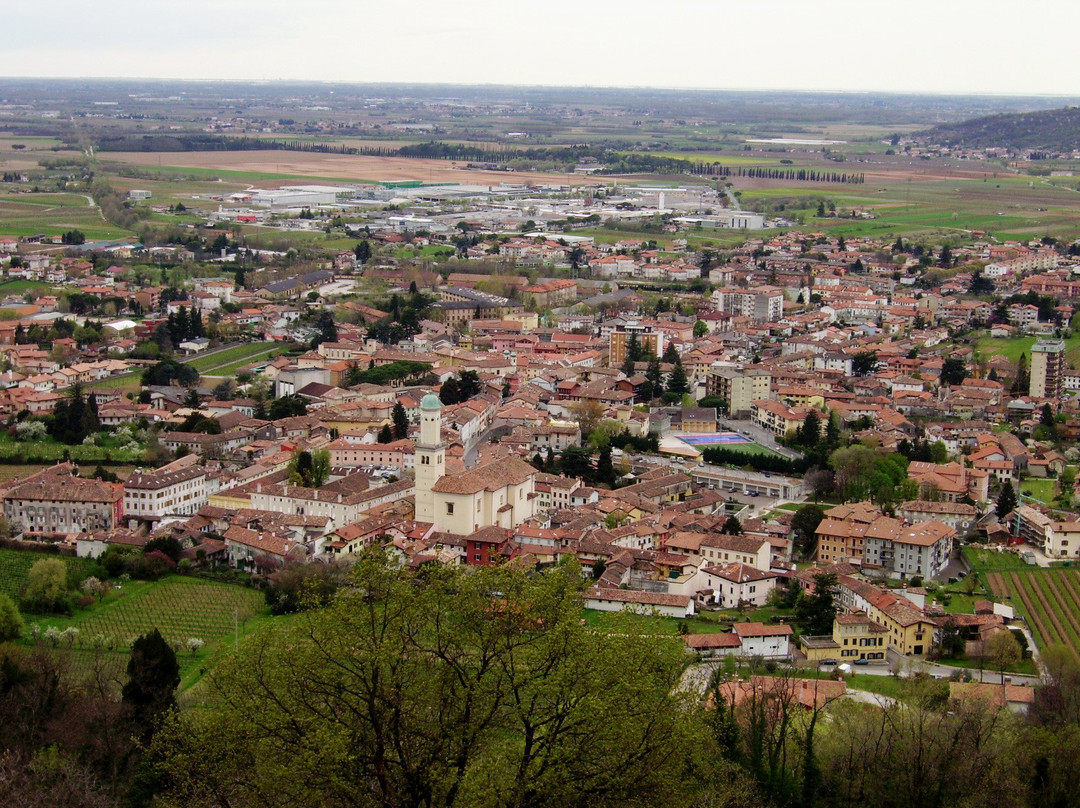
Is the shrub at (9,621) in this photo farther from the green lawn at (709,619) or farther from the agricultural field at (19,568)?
the green lawn at (709,619)

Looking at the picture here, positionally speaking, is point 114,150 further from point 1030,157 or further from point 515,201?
point 1030,157

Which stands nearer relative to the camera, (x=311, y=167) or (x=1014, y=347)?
(x=1014, y=347)

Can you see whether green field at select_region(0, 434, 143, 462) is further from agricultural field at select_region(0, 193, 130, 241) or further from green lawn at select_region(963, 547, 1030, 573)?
agricultural field at select_region(0, 193, 130, 241)

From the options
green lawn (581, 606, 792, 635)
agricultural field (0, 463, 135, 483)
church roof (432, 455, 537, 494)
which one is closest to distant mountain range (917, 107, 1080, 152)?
church roof (432, 455, 537, 494)

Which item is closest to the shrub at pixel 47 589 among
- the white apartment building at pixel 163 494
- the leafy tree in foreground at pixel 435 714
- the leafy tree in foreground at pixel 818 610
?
the white apartment building at pixel 163 494

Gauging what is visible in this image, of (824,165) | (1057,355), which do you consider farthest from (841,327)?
(824,165)

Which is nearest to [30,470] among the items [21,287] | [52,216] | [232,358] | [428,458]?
[428,458]

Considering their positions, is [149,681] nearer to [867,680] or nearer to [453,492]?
[453,492]
